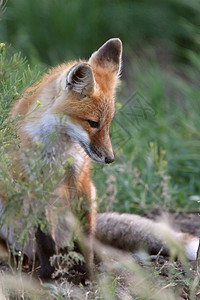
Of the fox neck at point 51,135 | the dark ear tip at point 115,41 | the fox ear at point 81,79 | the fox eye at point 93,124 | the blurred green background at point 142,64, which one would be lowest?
the blurred green background at point 142,64

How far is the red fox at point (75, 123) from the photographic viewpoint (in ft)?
12.0

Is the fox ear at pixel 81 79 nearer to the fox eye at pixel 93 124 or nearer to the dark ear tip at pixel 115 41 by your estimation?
the fox eye at pixel 93 124

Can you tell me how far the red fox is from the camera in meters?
3.67

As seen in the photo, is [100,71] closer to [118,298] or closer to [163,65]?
[118,298]

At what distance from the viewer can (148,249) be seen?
4.18m

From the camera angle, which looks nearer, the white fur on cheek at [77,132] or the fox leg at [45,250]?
the white fur on cheek at [77,132]

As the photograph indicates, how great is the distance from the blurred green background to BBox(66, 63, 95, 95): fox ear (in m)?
1.51

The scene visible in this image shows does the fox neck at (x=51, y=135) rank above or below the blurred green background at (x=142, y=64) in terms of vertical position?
above

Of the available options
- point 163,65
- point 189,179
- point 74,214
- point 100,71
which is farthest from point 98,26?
point 74,214

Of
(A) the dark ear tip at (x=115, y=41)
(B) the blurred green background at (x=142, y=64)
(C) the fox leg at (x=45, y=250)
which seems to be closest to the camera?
(C) the fox leg at (x=45, y=250)

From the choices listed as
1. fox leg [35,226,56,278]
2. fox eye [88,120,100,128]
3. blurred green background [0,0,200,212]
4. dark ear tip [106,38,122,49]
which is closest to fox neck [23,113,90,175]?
fox eye [88,120,100,128]

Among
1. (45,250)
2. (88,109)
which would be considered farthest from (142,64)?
(45,250)

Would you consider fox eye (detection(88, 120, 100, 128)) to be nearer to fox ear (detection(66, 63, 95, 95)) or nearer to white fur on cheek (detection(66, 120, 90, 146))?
white fur on cheek (detection(66, 120, 90, 146))

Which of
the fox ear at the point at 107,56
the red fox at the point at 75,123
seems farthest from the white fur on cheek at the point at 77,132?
the fox ear at the point at 107,56
